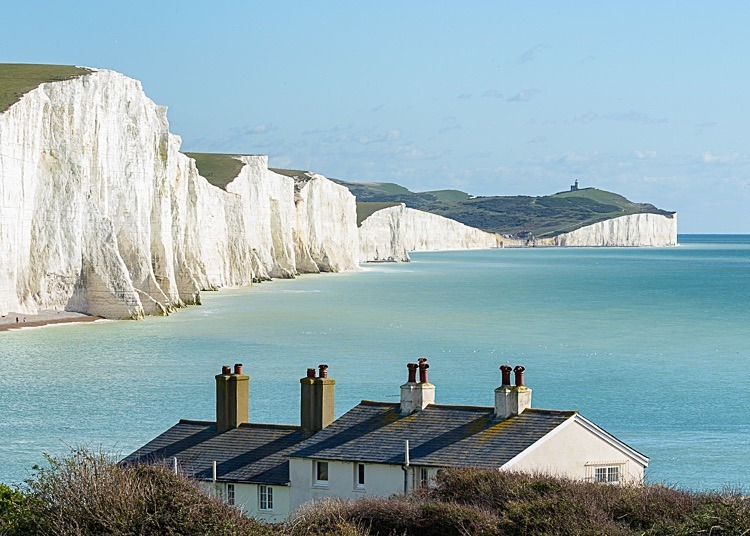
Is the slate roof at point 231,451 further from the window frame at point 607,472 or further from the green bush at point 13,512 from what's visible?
the window frame at point 607,472

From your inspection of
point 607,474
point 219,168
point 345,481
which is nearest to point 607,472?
point 607,474

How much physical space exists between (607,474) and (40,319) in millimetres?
43924

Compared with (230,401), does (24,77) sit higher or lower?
higher

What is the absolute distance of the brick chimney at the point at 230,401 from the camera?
2047cm

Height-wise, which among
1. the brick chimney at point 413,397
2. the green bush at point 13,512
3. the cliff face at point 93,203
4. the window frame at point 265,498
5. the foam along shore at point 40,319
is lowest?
the window frame at point 265,498

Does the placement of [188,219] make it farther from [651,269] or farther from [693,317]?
[651,269]

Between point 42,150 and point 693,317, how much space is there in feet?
120

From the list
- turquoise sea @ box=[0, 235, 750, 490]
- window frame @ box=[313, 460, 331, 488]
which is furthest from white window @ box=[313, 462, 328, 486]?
turquoise sea @ box=[0, 235, 750, 490]

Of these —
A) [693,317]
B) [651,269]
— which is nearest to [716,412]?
[693,317]

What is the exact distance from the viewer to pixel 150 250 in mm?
69688

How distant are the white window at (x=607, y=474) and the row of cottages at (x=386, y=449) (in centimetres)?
1

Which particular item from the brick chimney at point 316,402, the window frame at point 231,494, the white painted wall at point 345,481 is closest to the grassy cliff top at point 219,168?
the brick chimney at point 316,402

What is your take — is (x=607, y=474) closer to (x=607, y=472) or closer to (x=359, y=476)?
(x=607, y=472)

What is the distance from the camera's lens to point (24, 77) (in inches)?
2579
